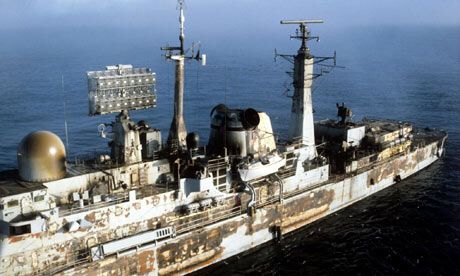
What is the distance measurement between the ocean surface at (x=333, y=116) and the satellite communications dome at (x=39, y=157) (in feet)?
43.8

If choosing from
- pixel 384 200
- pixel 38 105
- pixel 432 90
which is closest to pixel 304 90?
pixel 384 200

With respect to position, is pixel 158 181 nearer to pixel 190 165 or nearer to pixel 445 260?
pixel 190 165

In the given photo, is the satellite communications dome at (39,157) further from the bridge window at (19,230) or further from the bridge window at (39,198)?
the bridge window at (19,230)

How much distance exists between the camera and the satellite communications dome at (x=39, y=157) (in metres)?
26.9

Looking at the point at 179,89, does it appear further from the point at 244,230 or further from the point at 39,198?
the point at 39,198

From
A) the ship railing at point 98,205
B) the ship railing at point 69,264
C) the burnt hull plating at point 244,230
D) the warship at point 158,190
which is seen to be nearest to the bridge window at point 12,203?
the warship at point 158,190

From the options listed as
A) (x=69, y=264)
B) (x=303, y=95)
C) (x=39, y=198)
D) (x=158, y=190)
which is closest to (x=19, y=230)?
(x=39, y=198)

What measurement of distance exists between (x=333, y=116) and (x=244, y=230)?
4408 cm

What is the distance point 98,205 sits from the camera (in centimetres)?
2777

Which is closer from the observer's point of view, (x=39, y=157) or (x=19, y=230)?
(x=19, y=230)

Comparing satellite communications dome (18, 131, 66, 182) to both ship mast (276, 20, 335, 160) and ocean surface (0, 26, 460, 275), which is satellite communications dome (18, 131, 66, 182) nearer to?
ocean surface (0, 26, 460, 275)

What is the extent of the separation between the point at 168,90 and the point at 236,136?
58627mm

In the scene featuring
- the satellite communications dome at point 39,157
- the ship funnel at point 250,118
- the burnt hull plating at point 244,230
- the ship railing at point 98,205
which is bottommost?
the burnt hull plating at point 244,230

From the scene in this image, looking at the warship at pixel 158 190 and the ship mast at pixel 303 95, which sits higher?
the ship mast at pixel 303 95
